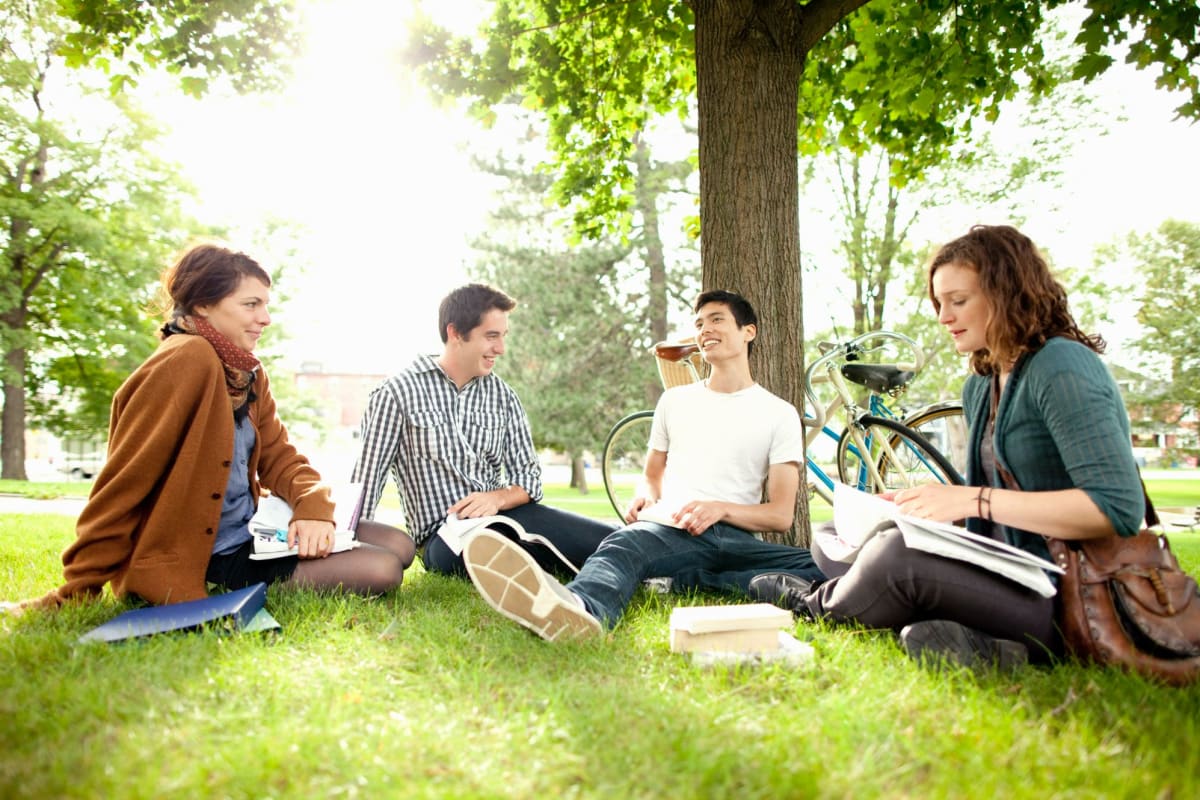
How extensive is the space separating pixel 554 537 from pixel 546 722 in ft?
6.45

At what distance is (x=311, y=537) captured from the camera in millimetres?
3105

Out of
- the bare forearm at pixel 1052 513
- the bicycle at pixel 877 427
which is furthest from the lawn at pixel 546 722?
the bicycle at pixel 877 427

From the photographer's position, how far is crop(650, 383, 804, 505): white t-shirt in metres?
3.46

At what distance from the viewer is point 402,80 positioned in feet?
20.3

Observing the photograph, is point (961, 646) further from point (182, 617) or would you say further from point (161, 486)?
point (161, 486)

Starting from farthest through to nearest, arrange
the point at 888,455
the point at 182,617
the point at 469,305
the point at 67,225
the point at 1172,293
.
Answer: the point at 1172,293 < the point at 67,225 < the point at 888,455 < the point at 469,305 < the point at 182,617

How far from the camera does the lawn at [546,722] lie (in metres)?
1.57

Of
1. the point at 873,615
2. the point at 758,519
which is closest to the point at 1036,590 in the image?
the point at 873,615

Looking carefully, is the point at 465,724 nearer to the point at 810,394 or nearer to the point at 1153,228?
the point at 810,394

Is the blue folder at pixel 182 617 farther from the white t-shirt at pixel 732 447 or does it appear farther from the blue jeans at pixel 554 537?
the white t-shirt at pixel 732 447

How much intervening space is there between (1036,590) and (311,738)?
190 centimetres

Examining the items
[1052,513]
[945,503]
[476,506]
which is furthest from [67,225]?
[1052,513]

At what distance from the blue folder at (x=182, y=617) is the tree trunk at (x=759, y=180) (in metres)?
2.54

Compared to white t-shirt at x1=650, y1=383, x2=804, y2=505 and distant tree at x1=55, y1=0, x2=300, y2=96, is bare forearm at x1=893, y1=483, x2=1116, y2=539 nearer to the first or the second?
white t-shirt at x1=650, y1=383, x2=804, y2=505
